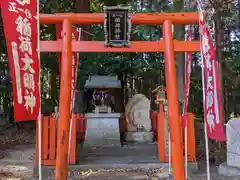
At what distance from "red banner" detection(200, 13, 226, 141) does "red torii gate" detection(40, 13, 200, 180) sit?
0.42 metres

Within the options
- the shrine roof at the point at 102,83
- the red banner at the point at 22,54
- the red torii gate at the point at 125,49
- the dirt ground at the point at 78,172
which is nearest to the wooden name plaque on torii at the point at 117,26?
the red torii gate at the point at 125,49

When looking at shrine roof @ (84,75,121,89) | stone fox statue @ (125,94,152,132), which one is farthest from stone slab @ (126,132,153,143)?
shrine roof @ (84,75,121,89)

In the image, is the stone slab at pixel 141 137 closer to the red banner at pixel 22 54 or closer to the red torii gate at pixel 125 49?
the red torii gate at pixel 125 49

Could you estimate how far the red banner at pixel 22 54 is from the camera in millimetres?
4125

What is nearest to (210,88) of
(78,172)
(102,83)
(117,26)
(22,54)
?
(117,26)

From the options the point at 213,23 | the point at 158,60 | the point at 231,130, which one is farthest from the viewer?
the point at 158,60

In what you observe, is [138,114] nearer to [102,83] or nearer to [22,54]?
[102,83]

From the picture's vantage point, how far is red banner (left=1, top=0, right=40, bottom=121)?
4125 mm

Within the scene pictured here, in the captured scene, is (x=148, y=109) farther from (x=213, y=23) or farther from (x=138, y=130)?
(x=213, y=23)

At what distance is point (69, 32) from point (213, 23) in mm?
3597

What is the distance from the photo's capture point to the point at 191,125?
6789 millimetres

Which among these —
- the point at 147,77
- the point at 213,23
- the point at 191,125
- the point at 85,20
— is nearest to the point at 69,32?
the point at 85,20

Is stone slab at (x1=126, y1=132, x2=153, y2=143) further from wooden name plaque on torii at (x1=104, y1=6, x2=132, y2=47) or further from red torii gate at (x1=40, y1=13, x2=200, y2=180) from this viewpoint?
wooden name plaque on torii at (x1=104, y1=6, x2=132, y2=47)

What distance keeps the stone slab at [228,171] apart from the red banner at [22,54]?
366 cm
